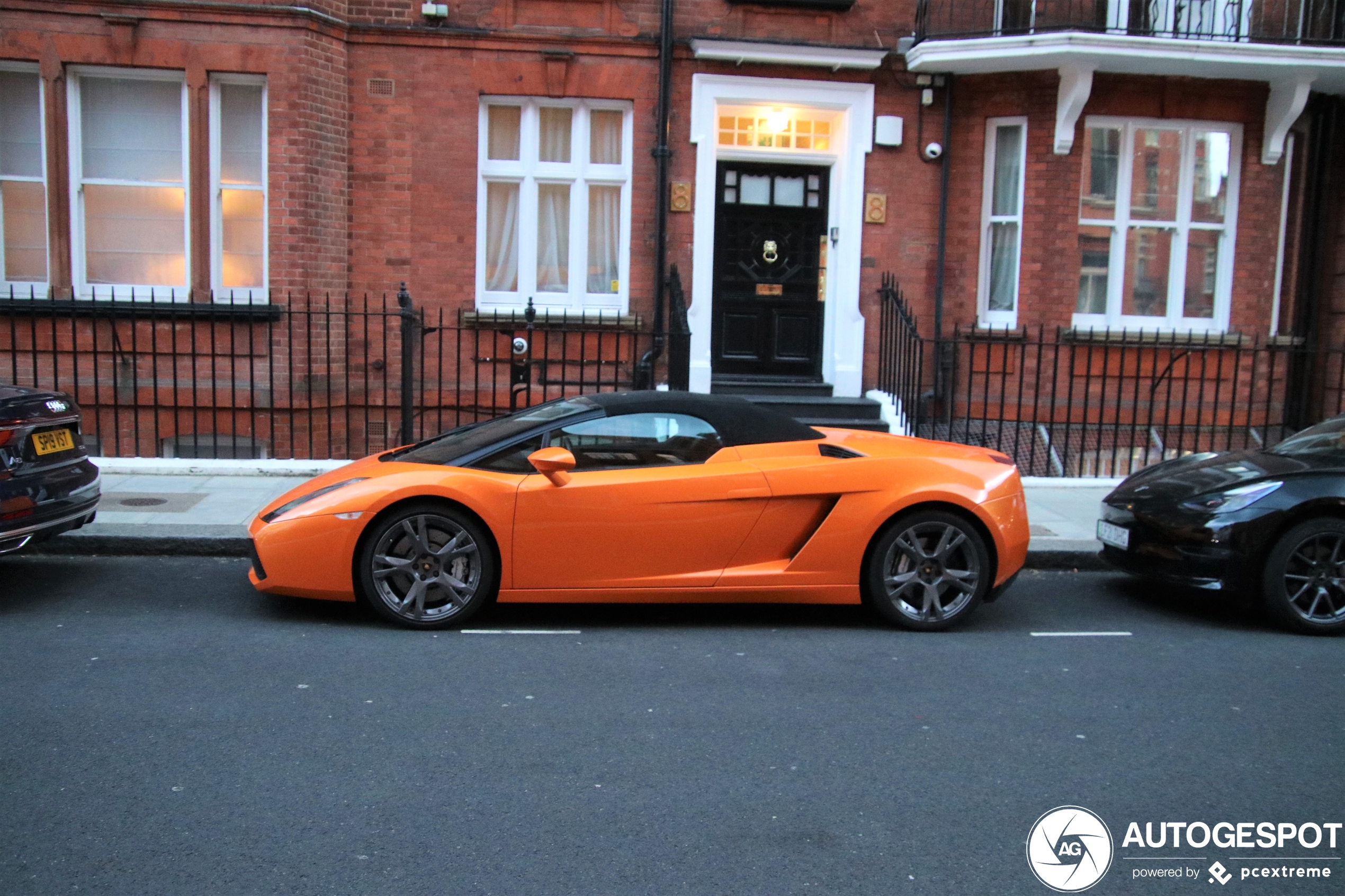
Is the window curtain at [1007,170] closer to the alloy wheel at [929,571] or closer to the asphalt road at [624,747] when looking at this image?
the asphalt road at [624,747]

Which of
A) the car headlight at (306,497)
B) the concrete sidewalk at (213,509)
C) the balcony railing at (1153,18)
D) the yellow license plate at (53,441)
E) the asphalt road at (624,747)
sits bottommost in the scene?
the asphalt road at (624,747)

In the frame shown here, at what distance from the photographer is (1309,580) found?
6.24 meters

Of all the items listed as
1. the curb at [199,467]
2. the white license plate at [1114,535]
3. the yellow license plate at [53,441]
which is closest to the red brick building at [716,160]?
the curb at [199,467]

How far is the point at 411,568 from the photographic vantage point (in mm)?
5809

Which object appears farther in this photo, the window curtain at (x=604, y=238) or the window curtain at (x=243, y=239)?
the window curtain at (x=604, y=238)

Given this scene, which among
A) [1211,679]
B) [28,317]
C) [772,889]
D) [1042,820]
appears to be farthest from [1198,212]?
[28,317]

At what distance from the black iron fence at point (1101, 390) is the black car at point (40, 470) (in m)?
7.27

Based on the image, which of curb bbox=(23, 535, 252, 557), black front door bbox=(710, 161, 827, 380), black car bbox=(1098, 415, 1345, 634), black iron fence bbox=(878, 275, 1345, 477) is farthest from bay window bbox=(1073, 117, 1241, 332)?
curb bbox=(23, 535, 252, 557)

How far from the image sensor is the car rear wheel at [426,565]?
19.0ft

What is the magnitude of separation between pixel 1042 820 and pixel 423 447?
406 cm

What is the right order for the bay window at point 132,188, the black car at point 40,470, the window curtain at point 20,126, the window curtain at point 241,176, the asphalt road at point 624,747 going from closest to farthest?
1. the asphalt road at point 624,747
2. the black car at point 40,470
3. the window curtain at point 20,126
4. the bay window at point 132,188
5. the window curtain at point 241,176

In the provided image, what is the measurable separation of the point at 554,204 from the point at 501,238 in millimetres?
656

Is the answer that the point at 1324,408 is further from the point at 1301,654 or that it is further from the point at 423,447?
the point at 423,447

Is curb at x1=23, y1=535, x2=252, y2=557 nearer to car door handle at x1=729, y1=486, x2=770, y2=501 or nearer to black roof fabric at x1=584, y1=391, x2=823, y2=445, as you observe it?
black roof fabric at x1=584, y1=391, x2=823, y2=445
